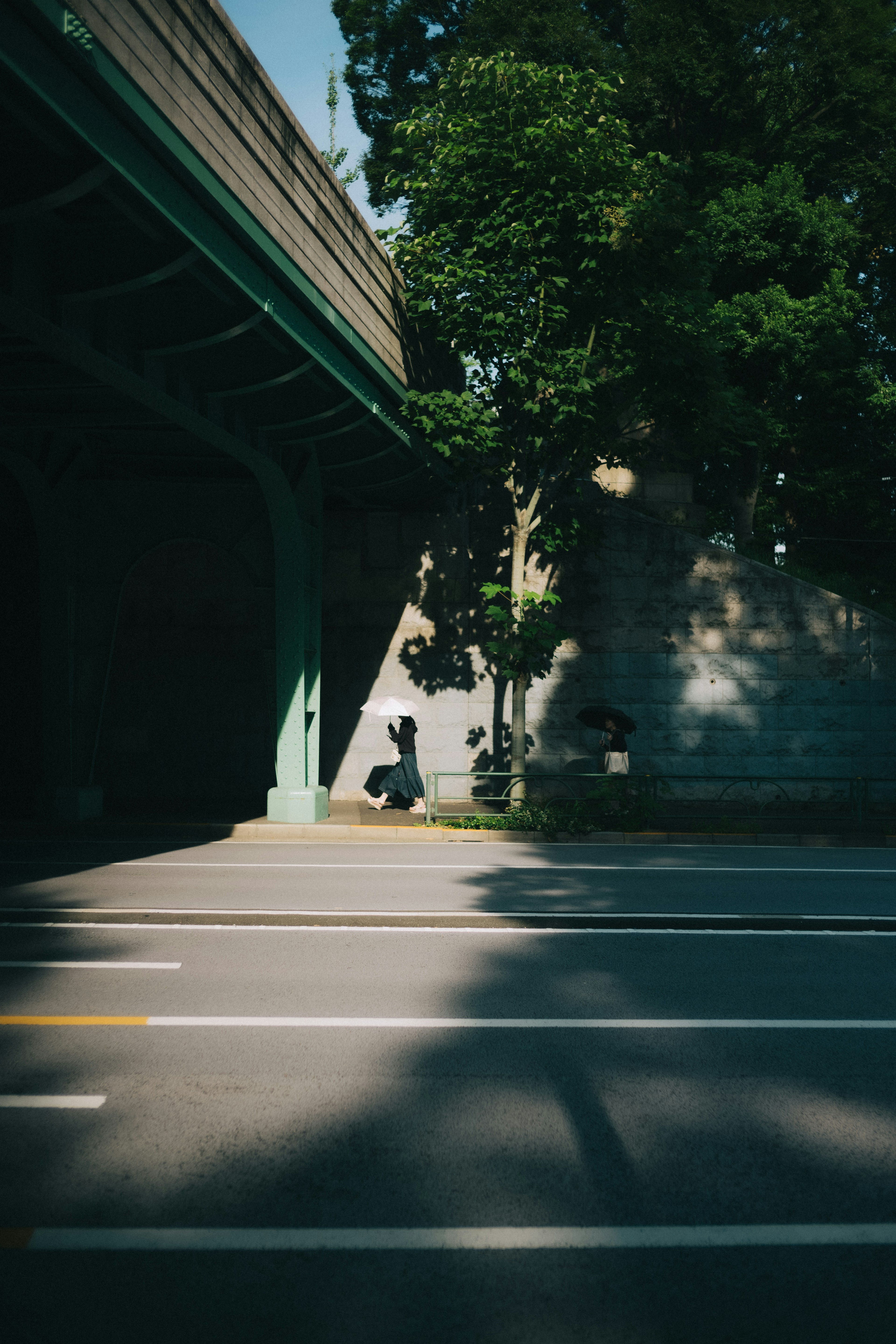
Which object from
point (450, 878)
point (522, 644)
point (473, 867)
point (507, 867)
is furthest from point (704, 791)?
point (450, 878)

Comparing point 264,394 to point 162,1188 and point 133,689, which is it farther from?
point 162,1188

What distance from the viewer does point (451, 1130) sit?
14.3 feet

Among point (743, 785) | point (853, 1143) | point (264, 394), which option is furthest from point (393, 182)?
point (853, 1143)

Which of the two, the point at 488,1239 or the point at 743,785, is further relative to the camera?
the point at 743,785

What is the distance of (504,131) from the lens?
48.7 ft

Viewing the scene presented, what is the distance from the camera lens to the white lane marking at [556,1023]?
5781 millimetres

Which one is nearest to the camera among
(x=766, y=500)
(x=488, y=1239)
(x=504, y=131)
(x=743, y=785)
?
(x=488, y=1239)

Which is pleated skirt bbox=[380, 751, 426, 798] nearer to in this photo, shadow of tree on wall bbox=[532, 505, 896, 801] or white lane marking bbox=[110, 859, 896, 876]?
shadow of tree on wall bbox=[532, 505, 896, 801]

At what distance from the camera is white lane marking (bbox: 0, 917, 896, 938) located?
8.30 m

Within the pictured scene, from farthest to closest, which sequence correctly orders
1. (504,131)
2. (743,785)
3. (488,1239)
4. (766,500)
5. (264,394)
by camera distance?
(766,500), (743,785), (504,131), (264,394), (488,1239)

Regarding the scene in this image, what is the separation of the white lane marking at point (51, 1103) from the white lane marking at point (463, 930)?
3561mm

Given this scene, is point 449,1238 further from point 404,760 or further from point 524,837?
point 404,760

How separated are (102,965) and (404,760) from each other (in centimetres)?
1107

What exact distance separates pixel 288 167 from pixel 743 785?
1379 cm
